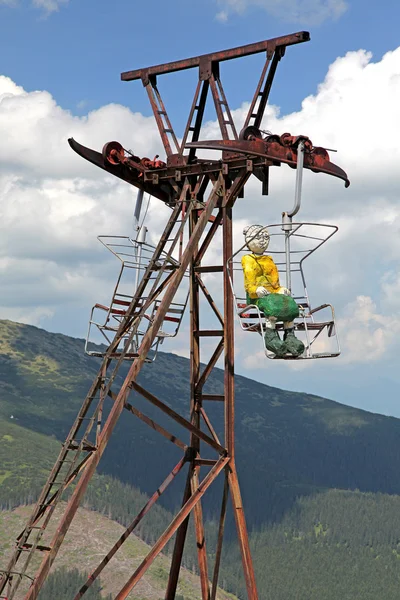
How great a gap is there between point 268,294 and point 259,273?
0.74 metres

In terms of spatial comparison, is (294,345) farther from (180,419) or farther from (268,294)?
(180,419)

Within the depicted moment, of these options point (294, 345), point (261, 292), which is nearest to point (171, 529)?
point (294, 345)

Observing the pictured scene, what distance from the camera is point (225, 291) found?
2095cm

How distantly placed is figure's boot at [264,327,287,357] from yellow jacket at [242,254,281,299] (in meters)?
1.09

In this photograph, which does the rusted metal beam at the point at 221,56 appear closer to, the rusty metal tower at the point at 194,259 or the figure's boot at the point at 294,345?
the rusty metal tower at the point at 194,259

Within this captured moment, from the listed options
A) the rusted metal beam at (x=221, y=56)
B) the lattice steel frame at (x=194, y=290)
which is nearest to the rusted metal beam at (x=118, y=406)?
the lattice steel frame at (x=194, y=290)

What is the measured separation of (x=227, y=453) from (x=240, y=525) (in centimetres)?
171

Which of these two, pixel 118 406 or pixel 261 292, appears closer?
pixel 118 406

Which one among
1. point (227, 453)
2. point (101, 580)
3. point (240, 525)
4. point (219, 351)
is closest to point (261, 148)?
point (219, 351)

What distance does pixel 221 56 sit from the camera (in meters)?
21.8

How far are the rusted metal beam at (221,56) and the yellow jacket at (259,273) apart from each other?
5.10 meters

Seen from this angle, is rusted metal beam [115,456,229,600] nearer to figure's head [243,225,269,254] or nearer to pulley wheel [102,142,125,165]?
figure's head [243,225,269,254]

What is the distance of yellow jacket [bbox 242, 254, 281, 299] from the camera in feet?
67.7

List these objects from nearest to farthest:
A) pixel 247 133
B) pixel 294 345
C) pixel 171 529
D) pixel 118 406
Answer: pixel 118 406 → pixel 171 529 → pixel 294 345 → pixel 247 133
